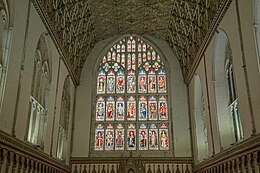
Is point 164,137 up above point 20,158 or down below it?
above

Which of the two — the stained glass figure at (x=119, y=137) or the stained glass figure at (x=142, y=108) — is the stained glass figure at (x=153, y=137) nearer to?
the stained glass figure at (x=142, y=108)

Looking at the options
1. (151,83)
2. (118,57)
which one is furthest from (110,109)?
(118,57)

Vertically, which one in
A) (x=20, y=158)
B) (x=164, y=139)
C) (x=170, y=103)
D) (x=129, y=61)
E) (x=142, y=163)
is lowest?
(x=20, y=158)

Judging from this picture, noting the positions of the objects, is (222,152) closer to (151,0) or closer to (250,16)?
(250,16)

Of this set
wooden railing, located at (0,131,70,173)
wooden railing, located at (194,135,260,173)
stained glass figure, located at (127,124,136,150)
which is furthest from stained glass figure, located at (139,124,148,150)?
wooden railing, located at (0,131,70,173)

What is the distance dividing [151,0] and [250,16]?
10.4 m

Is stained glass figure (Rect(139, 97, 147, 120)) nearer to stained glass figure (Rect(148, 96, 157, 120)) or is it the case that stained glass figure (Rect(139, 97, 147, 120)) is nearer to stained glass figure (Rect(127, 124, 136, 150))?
stained glass figure (Rect(148, 96, 157, 120))

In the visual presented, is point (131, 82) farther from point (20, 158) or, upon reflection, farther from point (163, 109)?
point (20, 158)

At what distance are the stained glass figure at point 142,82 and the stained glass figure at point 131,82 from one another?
484 mm

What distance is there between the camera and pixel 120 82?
23484 millimetres

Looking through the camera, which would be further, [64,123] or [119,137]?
[119,137]

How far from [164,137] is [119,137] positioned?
134 inches

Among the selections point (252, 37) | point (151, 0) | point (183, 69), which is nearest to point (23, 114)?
point (252, 37)

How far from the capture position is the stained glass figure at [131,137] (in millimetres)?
21594
